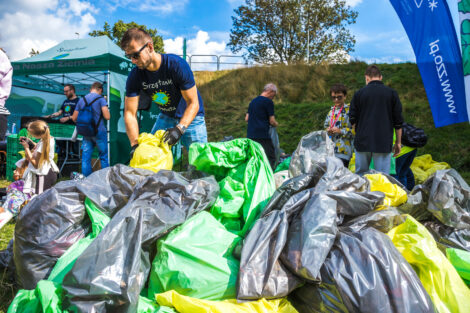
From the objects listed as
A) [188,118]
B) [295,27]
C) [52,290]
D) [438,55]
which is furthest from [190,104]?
[295,27]

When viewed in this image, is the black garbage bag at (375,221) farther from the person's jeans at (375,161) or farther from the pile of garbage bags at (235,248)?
the person's jeans at (375,161)

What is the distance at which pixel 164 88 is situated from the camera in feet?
8.61

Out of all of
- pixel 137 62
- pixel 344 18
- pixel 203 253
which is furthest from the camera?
pixel 344 18

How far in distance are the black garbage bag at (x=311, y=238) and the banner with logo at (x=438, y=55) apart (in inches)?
116

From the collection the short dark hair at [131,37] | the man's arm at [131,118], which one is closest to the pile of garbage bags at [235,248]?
the man's arm at [131,118]

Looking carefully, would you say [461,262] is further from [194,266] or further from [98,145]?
[98,145]

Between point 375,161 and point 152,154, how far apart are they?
2.29 metres

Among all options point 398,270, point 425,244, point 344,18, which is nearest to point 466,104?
point 425,244

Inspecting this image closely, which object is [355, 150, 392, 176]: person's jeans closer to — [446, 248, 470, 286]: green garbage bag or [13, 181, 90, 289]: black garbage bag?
[446, 248, 470, 286]: green garbage bag

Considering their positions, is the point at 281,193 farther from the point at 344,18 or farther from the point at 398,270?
the point at 344,18

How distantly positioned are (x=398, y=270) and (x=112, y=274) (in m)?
1.21

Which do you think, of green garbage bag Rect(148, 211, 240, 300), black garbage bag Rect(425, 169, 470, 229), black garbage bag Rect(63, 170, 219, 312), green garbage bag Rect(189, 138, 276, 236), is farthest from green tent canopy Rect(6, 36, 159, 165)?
black garbage bag Rect(425, 169, 470, 229)

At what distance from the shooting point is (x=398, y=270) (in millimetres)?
1398

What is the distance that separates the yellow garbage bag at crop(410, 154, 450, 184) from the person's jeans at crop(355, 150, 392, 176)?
1.35 meters
